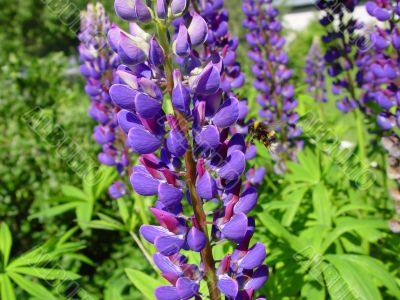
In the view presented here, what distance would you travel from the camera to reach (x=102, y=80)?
3.02 m

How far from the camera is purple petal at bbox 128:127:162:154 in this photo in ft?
4.15

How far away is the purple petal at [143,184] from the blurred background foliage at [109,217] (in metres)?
0.76

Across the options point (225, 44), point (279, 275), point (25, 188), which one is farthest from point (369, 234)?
point (25, 188)

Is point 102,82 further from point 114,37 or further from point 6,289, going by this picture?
point 114,37

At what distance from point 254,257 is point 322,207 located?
46.9 inches

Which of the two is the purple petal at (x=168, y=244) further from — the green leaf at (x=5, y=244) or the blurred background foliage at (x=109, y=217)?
the green leaf at (x=5, y=244)

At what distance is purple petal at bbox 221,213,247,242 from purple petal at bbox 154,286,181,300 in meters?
0.23

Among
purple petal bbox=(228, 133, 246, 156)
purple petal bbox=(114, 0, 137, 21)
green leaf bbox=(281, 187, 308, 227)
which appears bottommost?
green leaf bbox=(281, 187, 308, 227)

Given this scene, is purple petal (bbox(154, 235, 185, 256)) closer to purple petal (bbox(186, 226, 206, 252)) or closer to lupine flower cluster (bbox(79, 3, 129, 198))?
purple petal (bbox(186, 226, 206, 252))

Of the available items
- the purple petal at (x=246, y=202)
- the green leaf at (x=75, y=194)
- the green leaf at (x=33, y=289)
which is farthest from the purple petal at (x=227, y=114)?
the green leaf at (x=75, y=194)

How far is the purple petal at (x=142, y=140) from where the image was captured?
4.15ft

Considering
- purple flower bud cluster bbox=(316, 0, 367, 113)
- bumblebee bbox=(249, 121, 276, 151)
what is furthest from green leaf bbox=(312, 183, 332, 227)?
purple flower bud cluster bbox=(316, 0, 367, 113)

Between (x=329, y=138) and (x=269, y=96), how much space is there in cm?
76

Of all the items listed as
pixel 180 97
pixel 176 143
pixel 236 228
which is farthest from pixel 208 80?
pixel 236 228
